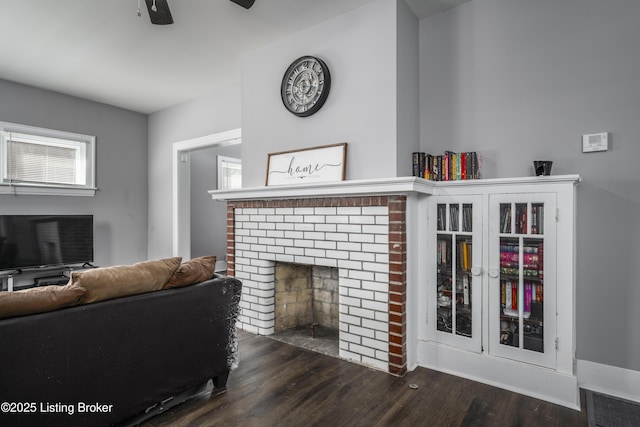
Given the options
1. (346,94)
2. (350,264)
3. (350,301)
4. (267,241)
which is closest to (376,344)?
(350,301)

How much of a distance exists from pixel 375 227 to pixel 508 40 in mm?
1617

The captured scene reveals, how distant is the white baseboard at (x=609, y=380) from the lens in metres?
2.11

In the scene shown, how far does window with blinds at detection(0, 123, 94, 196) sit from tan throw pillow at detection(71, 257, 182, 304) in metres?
3.41

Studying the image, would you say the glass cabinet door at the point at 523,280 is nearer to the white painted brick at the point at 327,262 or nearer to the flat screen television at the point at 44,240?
the white painted brick at the point at 327,262

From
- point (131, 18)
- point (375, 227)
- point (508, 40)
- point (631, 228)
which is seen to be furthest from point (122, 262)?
point (631, 228)

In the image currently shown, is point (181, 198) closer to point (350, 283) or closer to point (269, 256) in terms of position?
point (269, 256)

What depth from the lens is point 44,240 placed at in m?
4.12

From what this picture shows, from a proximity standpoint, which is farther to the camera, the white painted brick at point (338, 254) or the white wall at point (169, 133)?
the white wall at point (169, 133)

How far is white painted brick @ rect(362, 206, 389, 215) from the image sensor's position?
2.52 meters

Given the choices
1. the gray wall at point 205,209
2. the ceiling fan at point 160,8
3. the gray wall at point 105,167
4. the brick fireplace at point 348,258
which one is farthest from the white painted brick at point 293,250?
the gray wall at point 205,209

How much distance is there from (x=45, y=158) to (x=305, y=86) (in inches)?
142

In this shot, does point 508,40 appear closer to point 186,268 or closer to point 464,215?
point 464,215

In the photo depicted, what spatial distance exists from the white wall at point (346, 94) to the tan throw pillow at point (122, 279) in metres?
1.53

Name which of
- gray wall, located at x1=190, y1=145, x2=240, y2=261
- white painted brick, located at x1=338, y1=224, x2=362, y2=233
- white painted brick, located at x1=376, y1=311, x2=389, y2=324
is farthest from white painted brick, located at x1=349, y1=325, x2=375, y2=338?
gray wall, located at x1=190, y1=145, x2=240, y2=261
